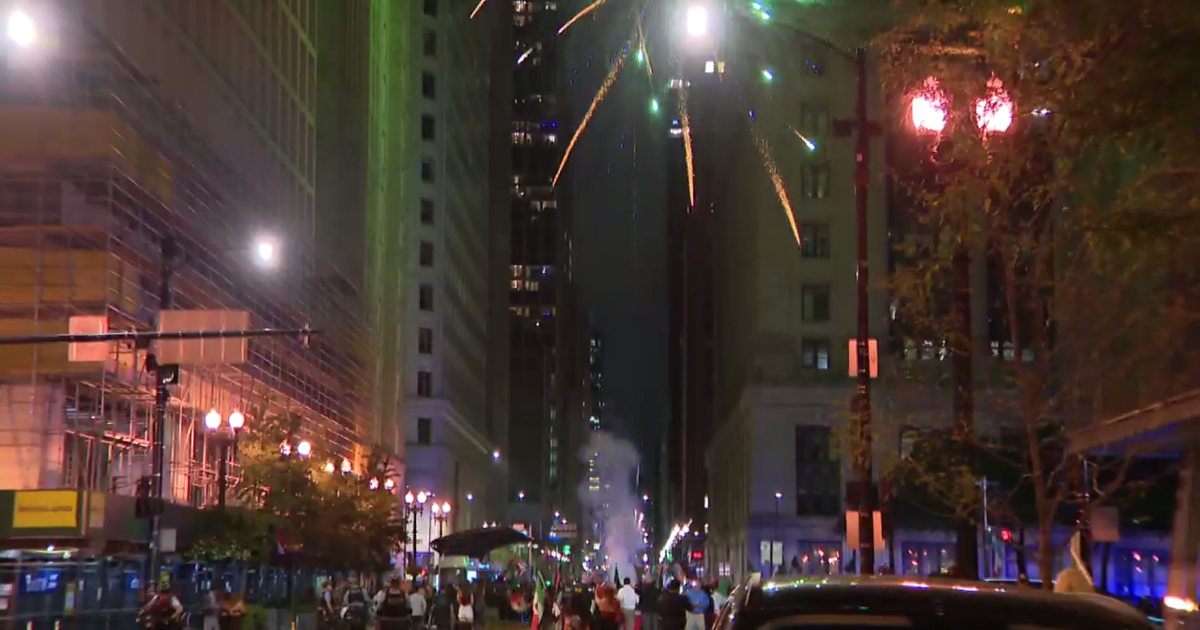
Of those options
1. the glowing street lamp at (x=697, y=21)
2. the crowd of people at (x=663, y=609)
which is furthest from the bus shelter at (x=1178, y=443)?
the glowing street lamp at (x=697, y=21)

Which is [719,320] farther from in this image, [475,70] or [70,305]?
[70,305]

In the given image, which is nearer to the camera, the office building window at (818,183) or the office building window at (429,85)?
the office building window at (818,183)

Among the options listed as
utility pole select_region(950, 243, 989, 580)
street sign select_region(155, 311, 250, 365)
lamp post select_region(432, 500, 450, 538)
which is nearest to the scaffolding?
street sign select_region(155, 311, 250, 365)

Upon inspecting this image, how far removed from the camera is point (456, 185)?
113 metres

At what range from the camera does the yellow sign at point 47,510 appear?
3225 cm

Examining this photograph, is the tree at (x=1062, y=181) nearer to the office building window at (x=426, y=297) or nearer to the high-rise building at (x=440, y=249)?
the high-rise building at (x=440, y=249)

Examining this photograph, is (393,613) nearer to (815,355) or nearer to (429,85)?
(815,355)

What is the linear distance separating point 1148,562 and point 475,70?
8578 cm

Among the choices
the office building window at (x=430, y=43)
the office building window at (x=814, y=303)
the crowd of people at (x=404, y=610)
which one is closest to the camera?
the crowd of people at (x=404, y=610)

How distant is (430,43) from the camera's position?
10569cm

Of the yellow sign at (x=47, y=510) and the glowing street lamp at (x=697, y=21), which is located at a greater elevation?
the glowing street lamp at (x=697, y=21)

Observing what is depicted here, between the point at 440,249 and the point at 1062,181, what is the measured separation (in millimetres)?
88548

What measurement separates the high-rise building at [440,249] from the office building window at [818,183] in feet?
85.2

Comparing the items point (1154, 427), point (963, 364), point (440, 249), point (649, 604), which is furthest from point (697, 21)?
point (440, 249)
